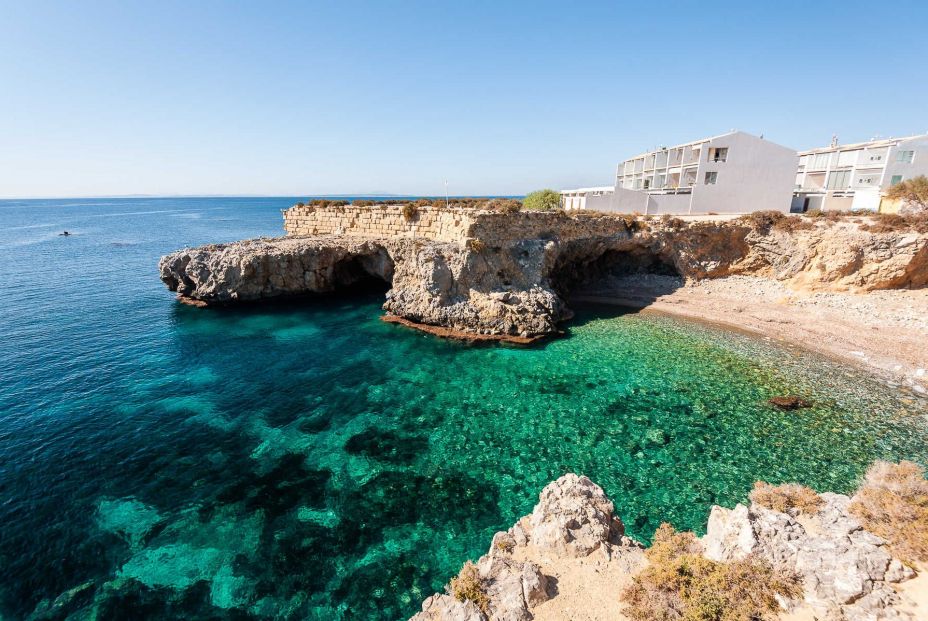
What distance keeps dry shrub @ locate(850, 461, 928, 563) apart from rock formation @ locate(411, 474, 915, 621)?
0.69ft

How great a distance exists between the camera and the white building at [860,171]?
3566 centimetres

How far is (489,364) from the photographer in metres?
19.1

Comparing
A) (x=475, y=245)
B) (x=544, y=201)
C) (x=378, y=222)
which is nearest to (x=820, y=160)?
(x=544, y=201)

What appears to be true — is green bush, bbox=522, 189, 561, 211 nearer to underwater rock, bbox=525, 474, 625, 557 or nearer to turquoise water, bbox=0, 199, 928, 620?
turquoise water, bbox=0, 199, 928, 620

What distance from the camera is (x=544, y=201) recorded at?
4597 cm

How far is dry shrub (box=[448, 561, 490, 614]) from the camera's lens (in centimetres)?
609

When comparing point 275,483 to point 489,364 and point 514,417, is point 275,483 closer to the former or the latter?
point 514,417

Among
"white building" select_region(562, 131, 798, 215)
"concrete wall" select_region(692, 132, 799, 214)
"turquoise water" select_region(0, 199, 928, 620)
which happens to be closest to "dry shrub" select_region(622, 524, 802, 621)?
"turquoise water" select_region(0, 199, 928, 620)

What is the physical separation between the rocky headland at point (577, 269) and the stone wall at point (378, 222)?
0.12 meters

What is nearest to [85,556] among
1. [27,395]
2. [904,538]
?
[27,395]

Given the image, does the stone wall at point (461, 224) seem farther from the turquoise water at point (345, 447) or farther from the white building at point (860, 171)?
the white building at point (860, 171)

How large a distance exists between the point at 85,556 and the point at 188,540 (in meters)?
2.15

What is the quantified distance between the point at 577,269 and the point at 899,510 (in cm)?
2580

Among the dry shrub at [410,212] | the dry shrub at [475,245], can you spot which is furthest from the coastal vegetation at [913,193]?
the dry shrub at [410,212]
